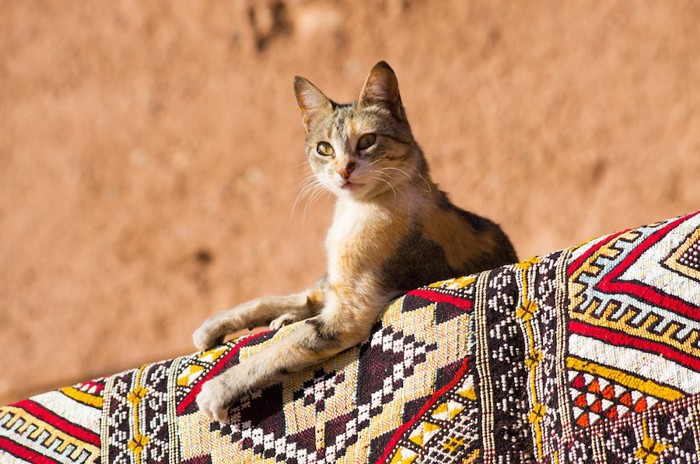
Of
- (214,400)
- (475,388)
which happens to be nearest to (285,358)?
(214,400)

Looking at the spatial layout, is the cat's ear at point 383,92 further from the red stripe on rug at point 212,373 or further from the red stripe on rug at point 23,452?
the red stripe on rug at point 23,452

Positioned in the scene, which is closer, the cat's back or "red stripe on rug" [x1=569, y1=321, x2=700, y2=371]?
"red stripe on rug" [x1=569, y1=321, x2=700, y2=371]

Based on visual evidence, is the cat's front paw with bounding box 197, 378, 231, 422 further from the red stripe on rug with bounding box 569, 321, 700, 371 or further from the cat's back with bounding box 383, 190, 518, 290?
the red stripe on rug with bounding box 569, 321, 700, 371

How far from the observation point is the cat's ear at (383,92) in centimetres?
Answer: 217

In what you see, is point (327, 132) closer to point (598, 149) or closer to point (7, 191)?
point (598, 149)

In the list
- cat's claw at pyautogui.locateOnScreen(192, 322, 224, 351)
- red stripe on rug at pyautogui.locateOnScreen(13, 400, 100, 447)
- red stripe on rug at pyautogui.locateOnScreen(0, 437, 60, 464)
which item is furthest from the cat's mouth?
red stripe on rug at pyautogui.locateOnScreen(0, 437, 60, 464)

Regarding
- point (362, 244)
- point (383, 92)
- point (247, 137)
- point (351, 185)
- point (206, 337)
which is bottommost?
point (206, 337)

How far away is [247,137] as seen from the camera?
4.42 meters

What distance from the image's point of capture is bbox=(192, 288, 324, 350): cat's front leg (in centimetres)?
208

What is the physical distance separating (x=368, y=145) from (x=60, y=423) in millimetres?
1018

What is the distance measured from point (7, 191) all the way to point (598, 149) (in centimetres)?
320

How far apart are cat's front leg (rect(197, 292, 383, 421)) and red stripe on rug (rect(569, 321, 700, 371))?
0.50 m

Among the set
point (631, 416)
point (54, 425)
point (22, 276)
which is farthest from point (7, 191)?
point (631, 416)

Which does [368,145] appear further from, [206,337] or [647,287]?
[647,287]
